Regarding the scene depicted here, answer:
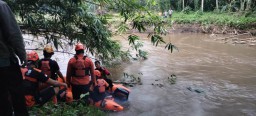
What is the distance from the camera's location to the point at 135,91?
7.78 meters

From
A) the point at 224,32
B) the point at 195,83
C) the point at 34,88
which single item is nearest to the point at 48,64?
the point at 34,88

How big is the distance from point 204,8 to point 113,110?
2601cm

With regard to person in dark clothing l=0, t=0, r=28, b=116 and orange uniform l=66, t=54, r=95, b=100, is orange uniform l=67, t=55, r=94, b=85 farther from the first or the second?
person in dark clothing l=0, t=0, r=28, b=116

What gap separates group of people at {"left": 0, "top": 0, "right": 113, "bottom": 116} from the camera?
245 centimetres

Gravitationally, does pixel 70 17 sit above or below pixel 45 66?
above

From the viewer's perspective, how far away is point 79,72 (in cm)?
546

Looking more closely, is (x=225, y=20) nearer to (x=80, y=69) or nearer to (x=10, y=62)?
(x=80, y=69)

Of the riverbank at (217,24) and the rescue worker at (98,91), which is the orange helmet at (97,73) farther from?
the riverbank at (217,24)

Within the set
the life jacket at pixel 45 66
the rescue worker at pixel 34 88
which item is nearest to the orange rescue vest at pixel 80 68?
the life jacket at pixel 45 66

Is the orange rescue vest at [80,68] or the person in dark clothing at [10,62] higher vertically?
the person in dark clothing at [10,62]

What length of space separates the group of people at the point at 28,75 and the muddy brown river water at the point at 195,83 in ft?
3.31

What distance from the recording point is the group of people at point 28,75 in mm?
2449

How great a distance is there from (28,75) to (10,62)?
1843mm

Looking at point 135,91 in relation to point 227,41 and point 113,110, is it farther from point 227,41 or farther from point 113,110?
point 227,41
